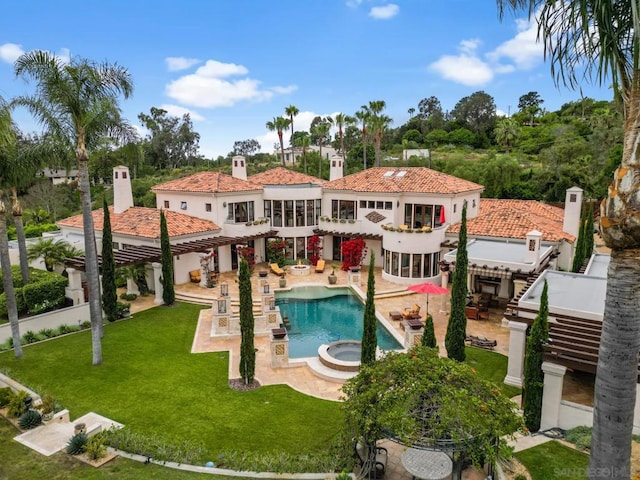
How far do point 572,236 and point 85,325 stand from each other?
32.2 metres

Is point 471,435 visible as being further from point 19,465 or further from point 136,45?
point 136,45

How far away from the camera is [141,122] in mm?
89500

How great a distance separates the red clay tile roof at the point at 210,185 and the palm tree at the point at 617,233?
29501mm

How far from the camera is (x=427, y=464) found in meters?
10.3

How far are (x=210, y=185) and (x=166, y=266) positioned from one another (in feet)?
36.5

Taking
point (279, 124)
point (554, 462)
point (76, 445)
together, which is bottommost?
point (554, 462)

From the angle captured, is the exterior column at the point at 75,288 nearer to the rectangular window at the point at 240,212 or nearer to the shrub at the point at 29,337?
the shrub at the point at 29,337

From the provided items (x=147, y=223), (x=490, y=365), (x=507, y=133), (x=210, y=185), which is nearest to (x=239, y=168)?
(x=210, y=185)

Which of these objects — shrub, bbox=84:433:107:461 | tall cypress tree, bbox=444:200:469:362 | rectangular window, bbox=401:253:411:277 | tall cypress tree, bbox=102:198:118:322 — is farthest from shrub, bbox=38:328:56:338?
rectangular window, bbox=401:253:411:277

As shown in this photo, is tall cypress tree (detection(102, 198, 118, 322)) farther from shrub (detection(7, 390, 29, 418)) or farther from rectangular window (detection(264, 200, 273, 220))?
rectangular window (detection(264, 200, 273, 220))

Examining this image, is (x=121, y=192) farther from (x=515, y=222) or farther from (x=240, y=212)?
(x=515, y=222)

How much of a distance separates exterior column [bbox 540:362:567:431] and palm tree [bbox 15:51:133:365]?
56.2 feet

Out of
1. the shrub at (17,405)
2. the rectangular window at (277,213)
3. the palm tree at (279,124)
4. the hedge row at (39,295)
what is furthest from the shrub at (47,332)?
the palm tree at (279,124)

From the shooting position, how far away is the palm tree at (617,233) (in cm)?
666
